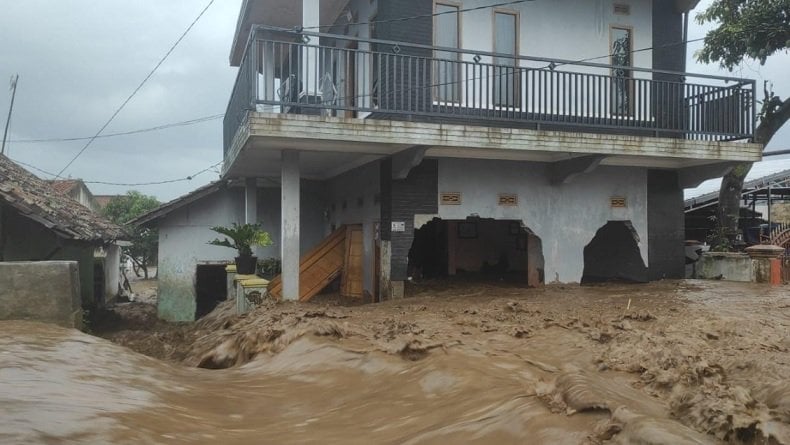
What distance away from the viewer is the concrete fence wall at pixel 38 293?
6.52 m

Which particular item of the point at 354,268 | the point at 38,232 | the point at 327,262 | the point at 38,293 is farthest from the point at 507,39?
the point at 38,232

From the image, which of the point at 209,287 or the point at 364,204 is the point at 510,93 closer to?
the point at 364,204

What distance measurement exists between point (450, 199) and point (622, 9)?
5463 mm

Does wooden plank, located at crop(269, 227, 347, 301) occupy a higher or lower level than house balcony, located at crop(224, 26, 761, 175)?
lower

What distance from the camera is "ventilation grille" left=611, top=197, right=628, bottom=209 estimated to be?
11.7 meters

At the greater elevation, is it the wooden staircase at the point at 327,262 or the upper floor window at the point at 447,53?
the upper floor window at the point at 447,53

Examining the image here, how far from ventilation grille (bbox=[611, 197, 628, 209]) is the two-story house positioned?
29 millimetres

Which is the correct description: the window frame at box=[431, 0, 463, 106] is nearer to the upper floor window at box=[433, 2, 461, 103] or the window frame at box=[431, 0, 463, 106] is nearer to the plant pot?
the upper floor window at box=[433, 2, 461, 103]

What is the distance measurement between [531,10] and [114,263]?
66.9ft

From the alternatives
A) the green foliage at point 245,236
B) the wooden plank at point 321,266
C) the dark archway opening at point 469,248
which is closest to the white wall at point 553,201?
the wooden plank at point 321,266

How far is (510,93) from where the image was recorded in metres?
10.8

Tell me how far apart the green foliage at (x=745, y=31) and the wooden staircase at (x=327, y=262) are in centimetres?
1073

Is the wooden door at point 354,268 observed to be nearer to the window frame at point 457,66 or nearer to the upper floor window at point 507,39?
the window frame at point 457,66

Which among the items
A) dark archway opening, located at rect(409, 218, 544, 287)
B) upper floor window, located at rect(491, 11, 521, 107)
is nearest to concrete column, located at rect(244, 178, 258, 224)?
dark archway opening, located at rect(409, 218, 544, 287)
